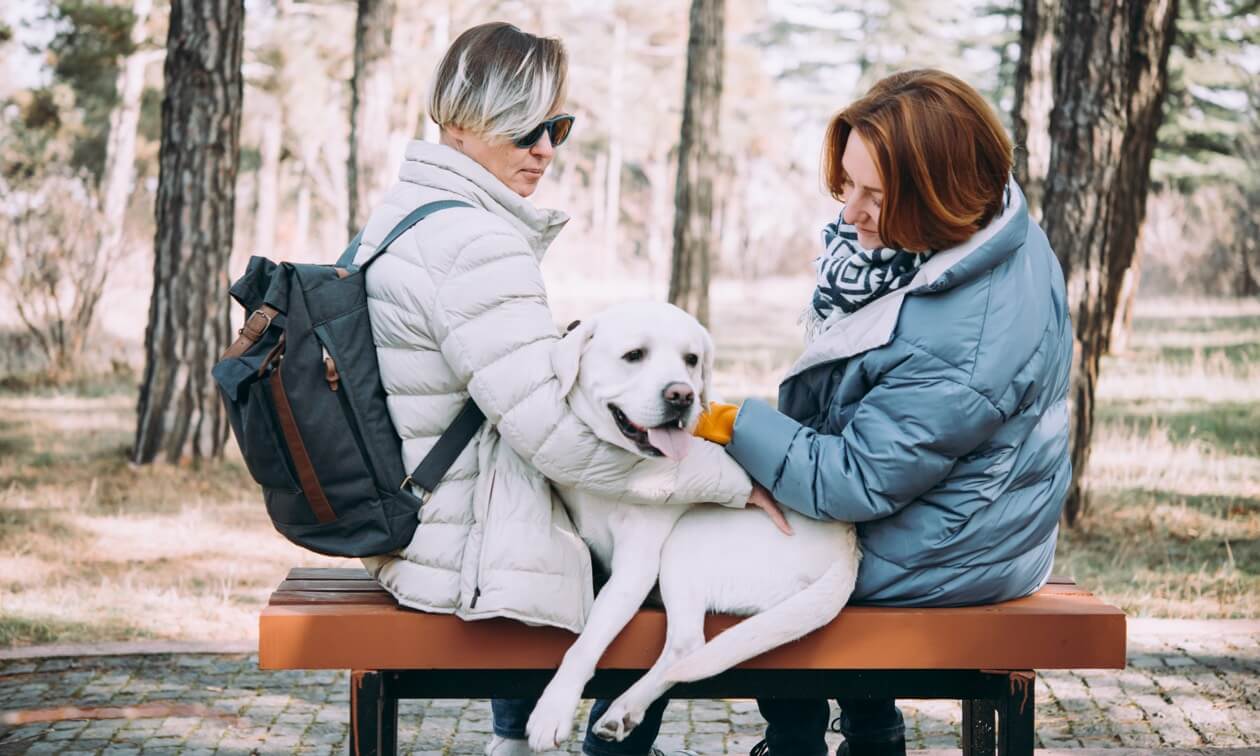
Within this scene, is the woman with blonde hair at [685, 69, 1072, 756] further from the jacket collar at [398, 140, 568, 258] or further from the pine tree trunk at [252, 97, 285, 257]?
the pine tree trunk at [252, 97, 285, 257]

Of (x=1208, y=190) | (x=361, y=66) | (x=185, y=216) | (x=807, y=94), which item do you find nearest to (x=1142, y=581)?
(x=185, y=216)

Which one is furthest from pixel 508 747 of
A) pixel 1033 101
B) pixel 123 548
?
pixel 1033 101

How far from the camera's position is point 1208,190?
2291 centimetres

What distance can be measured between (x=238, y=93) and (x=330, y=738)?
17.9 feet

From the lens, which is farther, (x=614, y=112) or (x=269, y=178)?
(x=614, y=112)

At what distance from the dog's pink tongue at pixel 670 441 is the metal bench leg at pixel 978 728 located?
0.97m

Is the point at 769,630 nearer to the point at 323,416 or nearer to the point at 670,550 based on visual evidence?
the point at 670,550

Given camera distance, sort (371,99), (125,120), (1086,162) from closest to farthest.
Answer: (1086,162) → (371,99) → (125,120)

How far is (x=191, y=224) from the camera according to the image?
873 centimetres

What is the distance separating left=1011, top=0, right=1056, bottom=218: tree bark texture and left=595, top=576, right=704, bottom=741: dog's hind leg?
7.41 m

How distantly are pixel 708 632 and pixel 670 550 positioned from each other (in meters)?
0.20

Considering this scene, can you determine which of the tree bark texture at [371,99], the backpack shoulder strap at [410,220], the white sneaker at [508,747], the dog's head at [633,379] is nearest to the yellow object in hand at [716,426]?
the dog's head at [633,379]

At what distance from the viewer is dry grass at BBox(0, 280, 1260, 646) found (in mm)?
6035

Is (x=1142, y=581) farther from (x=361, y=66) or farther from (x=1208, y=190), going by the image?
(x=1208, y=190)
